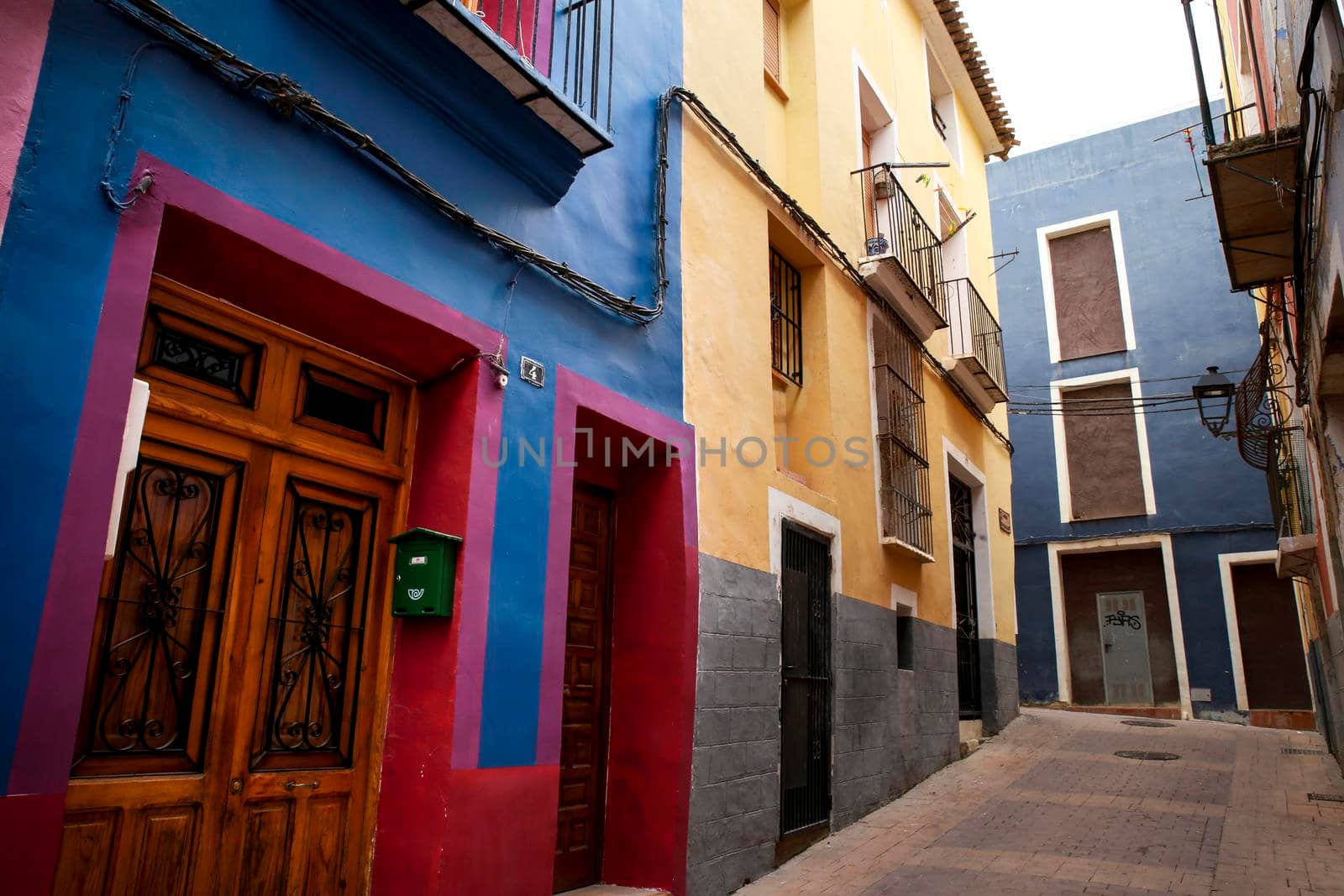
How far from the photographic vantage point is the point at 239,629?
3.70 meters

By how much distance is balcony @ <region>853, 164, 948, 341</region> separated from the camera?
28.7 ft

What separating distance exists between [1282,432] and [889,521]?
4779 mm

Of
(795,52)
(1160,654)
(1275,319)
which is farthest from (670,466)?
(1160,654)

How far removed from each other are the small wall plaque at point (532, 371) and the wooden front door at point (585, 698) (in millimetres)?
1025

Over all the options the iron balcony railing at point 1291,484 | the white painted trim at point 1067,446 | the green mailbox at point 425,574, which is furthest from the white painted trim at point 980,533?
the green mailbox at point 425,574

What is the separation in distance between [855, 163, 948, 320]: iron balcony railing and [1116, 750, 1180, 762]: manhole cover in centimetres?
493

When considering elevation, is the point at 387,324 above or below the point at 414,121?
below

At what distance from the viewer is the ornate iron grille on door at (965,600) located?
10961 mm

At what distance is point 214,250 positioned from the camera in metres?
3.49

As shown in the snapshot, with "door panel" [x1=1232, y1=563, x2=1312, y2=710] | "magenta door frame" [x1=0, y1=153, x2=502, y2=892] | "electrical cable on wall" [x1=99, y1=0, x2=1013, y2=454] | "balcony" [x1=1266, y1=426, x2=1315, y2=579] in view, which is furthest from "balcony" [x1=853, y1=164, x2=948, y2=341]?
"door panel" [x1=1232, y1=563, x2=1312, y2=710]

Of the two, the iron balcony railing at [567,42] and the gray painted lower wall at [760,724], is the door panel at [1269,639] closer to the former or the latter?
the gray painted lower wall at [760,724]

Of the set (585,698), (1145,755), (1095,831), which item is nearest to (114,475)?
(585,698)

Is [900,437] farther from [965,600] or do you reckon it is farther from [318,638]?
[318,638]

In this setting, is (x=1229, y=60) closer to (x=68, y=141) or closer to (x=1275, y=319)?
(x=1275, y=319)
